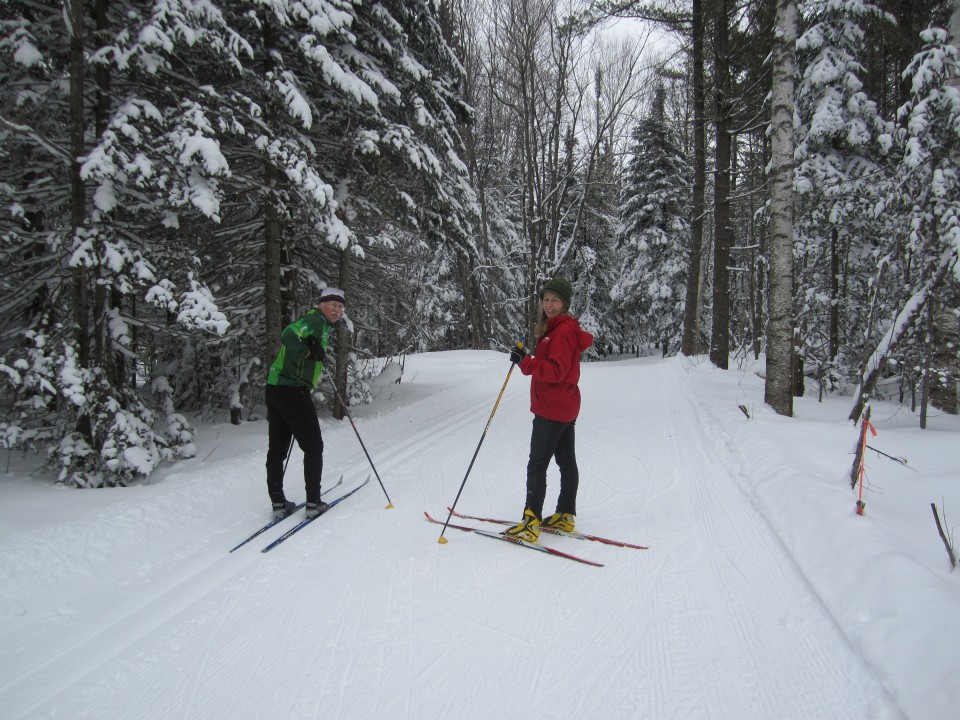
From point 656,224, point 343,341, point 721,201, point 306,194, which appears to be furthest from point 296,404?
point 656,224

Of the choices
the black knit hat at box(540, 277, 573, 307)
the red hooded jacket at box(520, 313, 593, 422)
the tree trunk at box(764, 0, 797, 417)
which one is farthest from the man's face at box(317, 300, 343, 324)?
the tree trunk at box(764, 0, 797, 417)

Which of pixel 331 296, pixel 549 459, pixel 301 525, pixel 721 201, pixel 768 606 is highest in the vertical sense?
pixel 721 201

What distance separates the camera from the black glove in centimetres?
489

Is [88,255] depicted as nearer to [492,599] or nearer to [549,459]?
[549,459]

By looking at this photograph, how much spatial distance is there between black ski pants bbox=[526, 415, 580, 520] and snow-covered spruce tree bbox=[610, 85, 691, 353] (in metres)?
23.2

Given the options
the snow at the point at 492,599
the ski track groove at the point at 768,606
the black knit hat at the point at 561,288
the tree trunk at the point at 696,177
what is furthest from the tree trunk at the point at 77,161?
the tree trunk at the point at 696,177

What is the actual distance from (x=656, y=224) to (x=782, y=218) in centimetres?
1898

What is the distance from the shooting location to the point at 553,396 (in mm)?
4250

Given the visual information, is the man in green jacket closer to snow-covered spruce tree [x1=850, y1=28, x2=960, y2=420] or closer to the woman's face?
the woman's face

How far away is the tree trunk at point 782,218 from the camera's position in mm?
7793

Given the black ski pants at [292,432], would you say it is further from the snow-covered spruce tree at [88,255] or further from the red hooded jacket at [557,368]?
the red hooded jacket at [557,368]

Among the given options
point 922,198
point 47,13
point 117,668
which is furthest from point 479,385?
point 117,668

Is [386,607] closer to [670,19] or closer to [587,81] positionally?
[670,19]

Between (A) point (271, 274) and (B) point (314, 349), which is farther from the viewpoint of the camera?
(A) point (271, 274)
